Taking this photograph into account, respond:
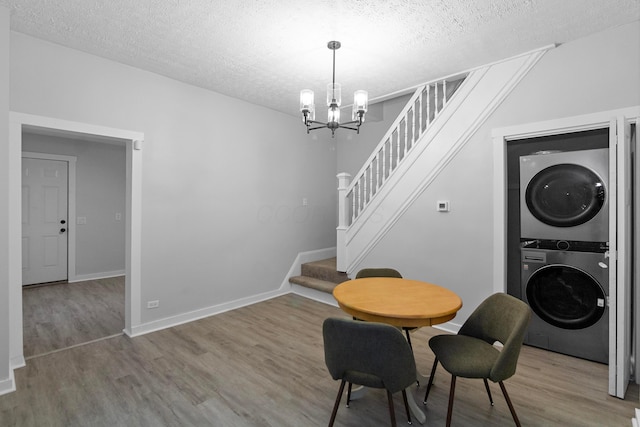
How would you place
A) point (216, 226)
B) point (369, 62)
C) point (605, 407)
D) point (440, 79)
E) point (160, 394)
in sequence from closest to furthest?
point (605, 407) → point (160, 394) → point (369, 62) → point (440, 79) → point (216, 226)

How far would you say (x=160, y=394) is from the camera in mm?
2297

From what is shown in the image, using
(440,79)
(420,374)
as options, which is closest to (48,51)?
(440,79)

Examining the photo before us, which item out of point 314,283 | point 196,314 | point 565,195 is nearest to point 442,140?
point 565,195

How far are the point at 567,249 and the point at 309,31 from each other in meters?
2.95

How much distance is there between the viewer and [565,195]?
283 centimetres

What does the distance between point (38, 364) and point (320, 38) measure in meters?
3.68

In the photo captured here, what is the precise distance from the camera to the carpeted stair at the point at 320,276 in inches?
176

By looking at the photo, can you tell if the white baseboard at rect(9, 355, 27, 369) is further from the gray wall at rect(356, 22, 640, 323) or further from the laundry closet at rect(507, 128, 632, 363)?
the laundry closet at rect(507, 128, 632, 363)

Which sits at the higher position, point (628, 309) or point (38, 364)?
point (628, 309)

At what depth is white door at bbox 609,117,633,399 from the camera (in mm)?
2182

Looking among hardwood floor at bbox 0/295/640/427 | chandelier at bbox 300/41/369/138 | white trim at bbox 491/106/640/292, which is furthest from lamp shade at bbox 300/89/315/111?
hardwood floor at bbox 0/295/640/427

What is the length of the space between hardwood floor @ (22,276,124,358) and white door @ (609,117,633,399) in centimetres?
444

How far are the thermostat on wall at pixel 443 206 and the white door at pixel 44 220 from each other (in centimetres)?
616

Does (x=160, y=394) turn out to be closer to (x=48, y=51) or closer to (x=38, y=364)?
(x=38, y=364)
